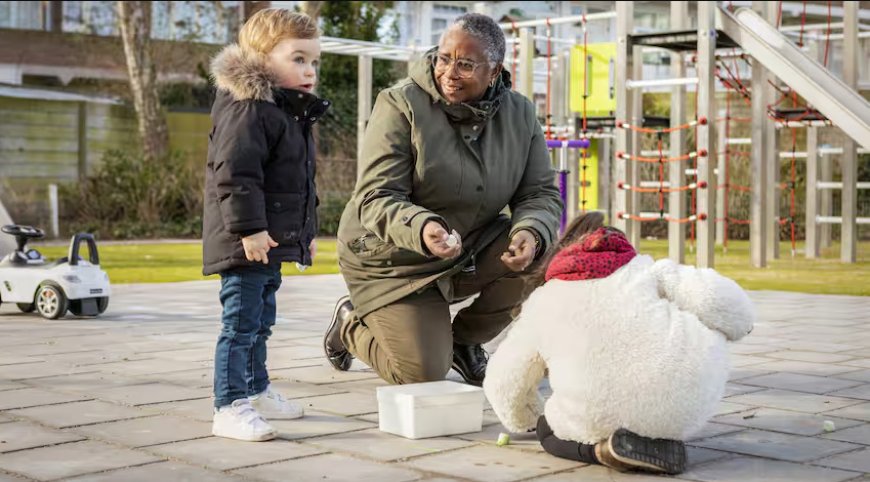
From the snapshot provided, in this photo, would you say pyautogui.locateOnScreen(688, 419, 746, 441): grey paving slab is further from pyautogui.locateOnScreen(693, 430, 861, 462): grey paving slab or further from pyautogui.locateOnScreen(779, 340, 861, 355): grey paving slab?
pyautogui.locateOnScreen(779, 340, 861, 355): grey paving slab

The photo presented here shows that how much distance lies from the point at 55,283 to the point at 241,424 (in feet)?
12.7

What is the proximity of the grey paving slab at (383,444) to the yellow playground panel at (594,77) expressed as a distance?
413 inches

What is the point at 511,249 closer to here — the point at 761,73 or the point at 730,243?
the point at 761,73

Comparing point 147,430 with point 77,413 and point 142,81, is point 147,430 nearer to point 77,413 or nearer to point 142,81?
point 77,413

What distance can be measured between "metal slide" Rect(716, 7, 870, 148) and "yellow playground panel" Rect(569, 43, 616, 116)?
235cm

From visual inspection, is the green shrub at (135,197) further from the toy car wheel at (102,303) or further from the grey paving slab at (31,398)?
the grey paving slab at (31,398)

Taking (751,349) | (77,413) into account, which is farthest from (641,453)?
(751,349)

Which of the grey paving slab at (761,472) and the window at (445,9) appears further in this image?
the window at (445,9)

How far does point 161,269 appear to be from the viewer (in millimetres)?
11898

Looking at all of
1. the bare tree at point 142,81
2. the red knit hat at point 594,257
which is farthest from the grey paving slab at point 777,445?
Answer: the bare tree at point 142,81

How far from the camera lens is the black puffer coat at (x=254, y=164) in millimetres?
4000

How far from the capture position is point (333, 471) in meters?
3.55

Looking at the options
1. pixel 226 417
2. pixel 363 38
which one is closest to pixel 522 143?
pixel 226 417

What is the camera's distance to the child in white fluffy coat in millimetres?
3516
